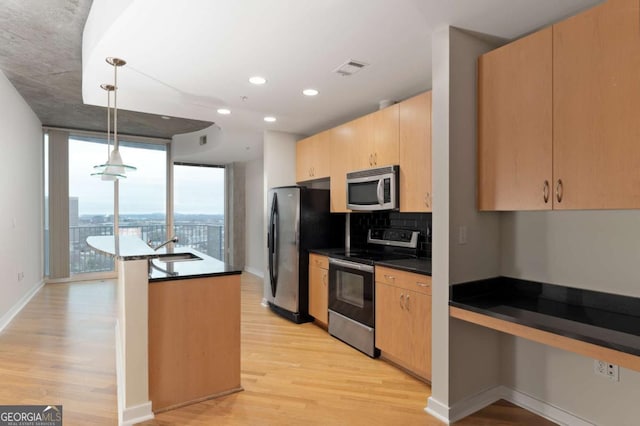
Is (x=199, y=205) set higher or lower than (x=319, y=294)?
higher

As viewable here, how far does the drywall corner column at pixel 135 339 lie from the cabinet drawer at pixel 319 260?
204cm

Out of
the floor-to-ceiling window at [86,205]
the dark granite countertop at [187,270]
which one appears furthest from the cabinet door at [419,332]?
the floor-to-ceiling window at [86,205]

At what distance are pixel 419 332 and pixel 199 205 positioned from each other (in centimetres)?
611

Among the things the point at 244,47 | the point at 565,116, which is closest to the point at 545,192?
the point at 565,116

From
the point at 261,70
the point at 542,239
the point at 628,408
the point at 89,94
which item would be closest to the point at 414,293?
the point at 542,239

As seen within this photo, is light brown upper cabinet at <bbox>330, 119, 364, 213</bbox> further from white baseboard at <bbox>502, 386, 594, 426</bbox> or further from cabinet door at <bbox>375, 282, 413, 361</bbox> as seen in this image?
white baseboard at <bbox>502, 386, 594, 426</bbox>

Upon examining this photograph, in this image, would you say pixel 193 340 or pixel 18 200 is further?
pixel 18 200

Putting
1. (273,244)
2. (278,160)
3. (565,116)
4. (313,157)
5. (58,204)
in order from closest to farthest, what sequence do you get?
1. (565,116)
2. (313,157)
3. (273,244)
4. (278,160)
5. (58,204)

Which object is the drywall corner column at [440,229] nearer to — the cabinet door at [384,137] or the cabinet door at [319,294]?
the cabinet door at [384,137]

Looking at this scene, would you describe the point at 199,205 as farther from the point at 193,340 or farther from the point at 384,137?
the point at 193,340

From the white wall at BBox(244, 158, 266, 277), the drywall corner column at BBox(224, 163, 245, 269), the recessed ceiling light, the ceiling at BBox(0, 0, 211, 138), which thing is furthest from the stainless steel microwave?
the drywall corner column at BBox(224, 163, 245, 269)

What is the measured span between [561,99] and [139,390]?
9.94 feet

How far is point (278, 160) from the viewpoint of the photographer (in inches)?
191

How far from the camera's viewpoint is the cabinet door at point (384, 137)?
3.18 m
